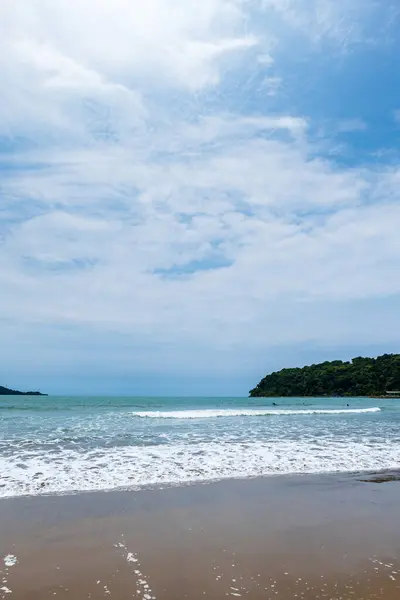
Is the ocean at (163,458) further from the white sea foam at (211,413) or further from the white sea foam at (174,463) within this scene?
the white sea foam at (211,413)

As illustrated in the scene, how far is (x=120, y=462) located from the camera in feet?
38.7

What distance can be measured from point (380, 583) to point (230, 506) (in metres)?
3.42

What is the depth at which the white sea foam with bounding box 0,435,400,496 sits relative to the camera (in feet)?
31.8

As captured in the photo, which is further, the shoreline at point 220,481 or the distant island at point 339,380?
the distant island at point 339,380

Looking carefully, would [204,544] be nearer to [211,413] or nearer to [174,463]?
[174,463]

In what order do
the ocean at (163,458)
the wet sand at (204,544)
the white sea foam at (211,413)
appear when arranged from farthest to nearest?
the white sea foam at (211,413) → the ocean at (163,458) → the wet sand at (204,544)

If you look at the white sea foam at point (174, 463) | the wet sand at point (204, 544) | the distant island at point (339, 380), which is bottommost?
the wet sand at point (204, 544)

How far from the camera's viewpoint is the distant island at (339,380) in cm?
11897

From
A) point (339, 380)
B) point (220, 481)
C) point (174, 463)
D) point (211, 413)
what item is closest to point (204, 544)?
point (220, 481)

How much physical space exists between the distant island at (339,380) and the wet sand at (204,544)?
10735cm

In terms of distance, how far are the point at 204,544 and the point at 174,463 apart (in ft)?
18.5

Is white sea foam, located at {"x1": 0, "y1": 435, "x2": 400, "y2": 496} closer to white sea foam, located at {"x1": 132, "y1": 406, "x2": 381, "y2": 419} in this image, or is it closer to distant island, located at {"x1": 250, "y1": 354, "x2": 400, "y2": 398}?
white sea foam, located at {"x1": 132, "y1": 406, "x2": 381, "y2": 419}

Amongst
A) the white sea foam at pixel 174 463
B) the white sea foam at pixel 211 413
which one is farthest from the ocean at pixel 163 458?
the white sea foam at pixel 211 413

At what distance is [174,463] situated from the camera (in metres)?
11.6
